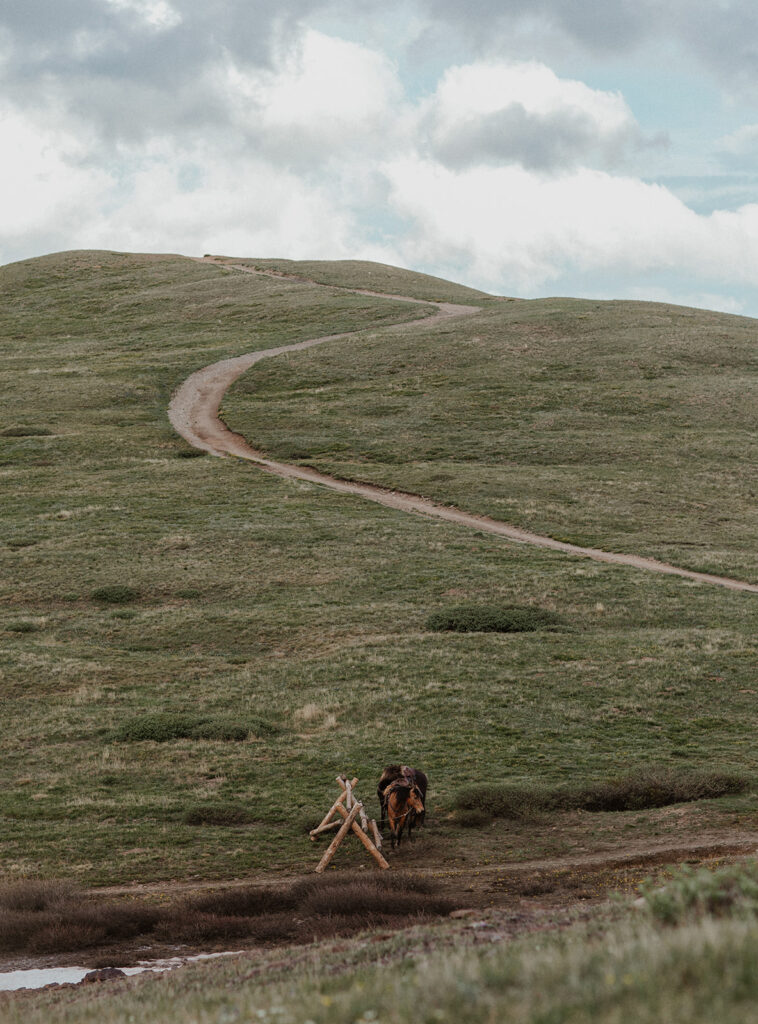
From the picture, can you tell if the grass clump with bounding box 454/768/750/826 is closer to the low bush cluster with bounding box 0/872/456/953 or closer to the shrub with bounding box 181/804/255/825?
the low bush cluster with bounding box 0/872/456/953

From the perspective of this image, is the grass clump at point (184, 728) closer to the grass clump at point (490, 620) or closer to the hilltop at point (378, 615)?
the hilltop at point (378, 615)

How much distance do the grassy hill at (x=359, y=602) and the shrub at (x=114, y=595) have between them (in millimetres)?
132

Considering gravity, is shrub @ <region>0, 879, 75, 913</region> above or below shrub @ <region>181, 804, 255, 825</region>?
above

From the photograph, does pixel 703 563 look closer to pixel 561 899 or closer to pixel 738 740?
pixel 738 740

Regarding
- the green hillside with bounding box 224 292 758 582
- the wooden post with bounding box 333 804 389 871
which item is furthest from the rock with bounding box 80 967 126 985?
the green hillside with bounding box 224 292 758 582

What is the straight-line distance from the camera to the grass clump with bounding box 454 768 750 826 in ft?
54.1

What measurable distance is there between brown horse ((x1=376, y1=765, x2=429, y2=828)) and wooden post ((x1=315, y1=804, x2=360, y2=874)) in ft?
2.89

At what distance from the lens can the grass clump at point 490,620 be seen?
89.7ft

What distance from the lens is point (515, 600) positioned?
29906 millimetres

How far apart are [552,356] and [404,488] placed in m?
32.0

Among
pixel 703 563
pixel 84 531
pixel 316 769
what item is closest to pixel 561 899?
pixel 316 769

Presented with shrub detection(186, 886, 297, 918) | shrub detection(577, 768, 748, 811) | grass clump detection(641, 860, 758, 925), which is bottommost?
shrub detection(186, 886, 297, 918)

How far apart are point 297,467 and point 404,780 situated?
37.1 metres

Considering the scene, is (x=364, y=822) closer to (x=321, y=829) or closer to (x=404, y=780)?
(x=321, y=829)
